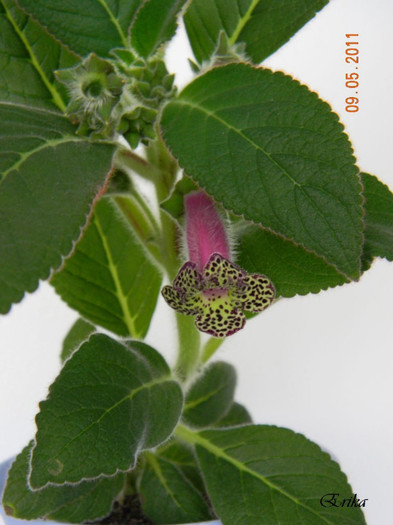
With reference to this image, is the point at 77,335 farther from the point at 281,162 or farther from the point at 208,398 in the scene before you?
the point at 281,162

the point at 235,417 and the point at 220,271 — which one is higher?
the point at 220,271

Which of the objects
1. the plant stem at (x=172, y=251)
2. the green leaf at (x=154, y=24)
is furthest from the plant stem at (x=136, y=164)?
the green leaf at (x=154, y=24)

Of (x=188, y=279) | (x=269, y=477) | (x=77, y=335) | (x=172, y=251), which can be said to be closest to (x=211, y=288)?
(x=188, y=279)

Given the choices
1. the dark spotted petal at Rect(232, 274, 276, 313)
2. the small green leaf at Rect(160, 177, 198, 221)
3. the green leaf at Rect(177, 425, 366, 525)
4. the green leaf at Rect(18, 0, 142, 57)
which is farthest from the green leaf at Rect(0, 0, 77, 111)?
the green leaf at Rect(177, 425, 366, 525)

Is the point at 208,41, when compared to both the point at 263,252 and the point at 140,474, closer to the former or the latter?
the point at 263,252

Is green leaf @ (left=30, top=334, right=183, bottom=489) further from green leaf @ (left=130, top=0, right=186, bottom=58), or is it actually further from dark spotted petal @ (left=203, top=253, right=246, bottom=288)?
green leaf @ (left=130, top=0, right=186, bottom=58)
